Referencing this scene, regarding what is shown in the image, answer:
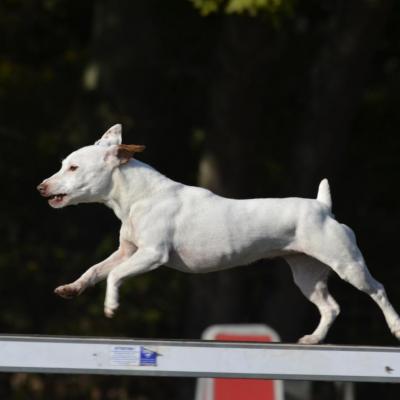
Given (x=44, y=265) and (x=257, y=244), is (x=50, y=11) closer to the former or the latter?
(x=44, y=265)

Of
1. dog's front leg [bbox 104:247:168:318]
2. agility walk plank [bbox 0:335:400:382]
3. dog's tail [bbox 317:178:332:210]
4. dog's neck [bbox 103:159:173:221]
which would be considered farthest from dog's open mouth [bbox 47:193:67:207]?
dog's tail [bbox 317:178:332:210]

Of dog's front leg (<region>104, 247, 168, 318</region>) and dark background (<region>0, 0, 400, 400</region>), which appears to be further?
dark background (<region>0, 0, 400, 400</region>)

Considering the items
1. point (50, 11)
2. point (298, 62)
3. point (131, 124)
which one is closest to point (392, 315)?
point (131, 124)

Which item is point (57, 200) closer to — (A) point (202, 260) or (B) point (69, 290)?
(B) point (69, 290)

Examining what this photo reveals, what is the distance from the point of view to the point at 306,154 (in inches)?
471

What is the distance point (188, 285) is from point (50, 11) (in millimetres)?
3897

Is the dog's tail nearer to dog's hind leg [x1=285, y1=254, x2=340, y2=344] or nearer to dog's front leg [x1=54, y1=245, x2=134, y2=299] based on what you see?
dog's hind leg [x1=285, y1=254, x2=340, y2=344]

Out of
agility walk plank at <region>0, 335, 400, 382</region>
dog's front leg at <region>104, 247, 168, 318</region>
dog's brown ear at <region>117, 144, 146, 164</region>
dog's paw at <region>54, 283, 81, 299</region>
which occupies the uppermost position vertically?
dog's brown ear at <region>117, 144, 146, 164</region>

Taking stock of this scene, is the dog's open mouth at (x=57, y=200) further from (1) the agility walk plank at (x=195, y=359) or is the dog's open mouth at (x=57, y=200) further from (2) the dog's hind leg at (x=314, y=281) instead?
(2) the dog's hind leg at (x=314, y=281)

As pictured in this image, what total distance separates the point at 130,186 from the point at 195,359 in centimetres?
93

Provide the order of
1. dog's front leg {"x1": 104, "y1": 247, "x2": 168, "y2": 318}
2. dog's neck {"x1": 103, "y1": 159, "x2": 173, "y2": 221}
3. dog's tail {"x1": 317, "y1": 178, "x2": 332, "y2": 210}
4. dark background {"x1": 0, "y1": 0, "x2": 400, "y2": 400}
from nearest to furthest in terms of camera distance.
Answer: dog's front leg {"x1": 104, "y1": 247, "x2": 168, "y2": 318}, dog's neck {"x1": 103, "y1": 159, "x2": 173, "y2": 221}, dog's tail {"x1": 317, "y1": 178, "x2": 332, "y2": 210}, dark background {"x1": 0, "y1": 0, "x2": 400, "y2": 400}

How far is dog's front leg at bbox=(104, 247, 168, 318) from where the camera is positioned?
5512 mm

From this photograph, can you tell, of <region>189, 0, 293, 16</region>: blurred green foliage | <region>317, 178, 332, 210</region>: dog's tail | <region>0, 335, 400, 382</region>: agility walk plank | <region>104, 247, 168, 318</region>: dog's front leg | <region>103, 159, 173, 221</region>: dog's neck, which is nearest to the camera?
<region>0, 335, 400, 382</region>: agility walk plank

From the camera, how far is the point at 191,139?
1407cm
